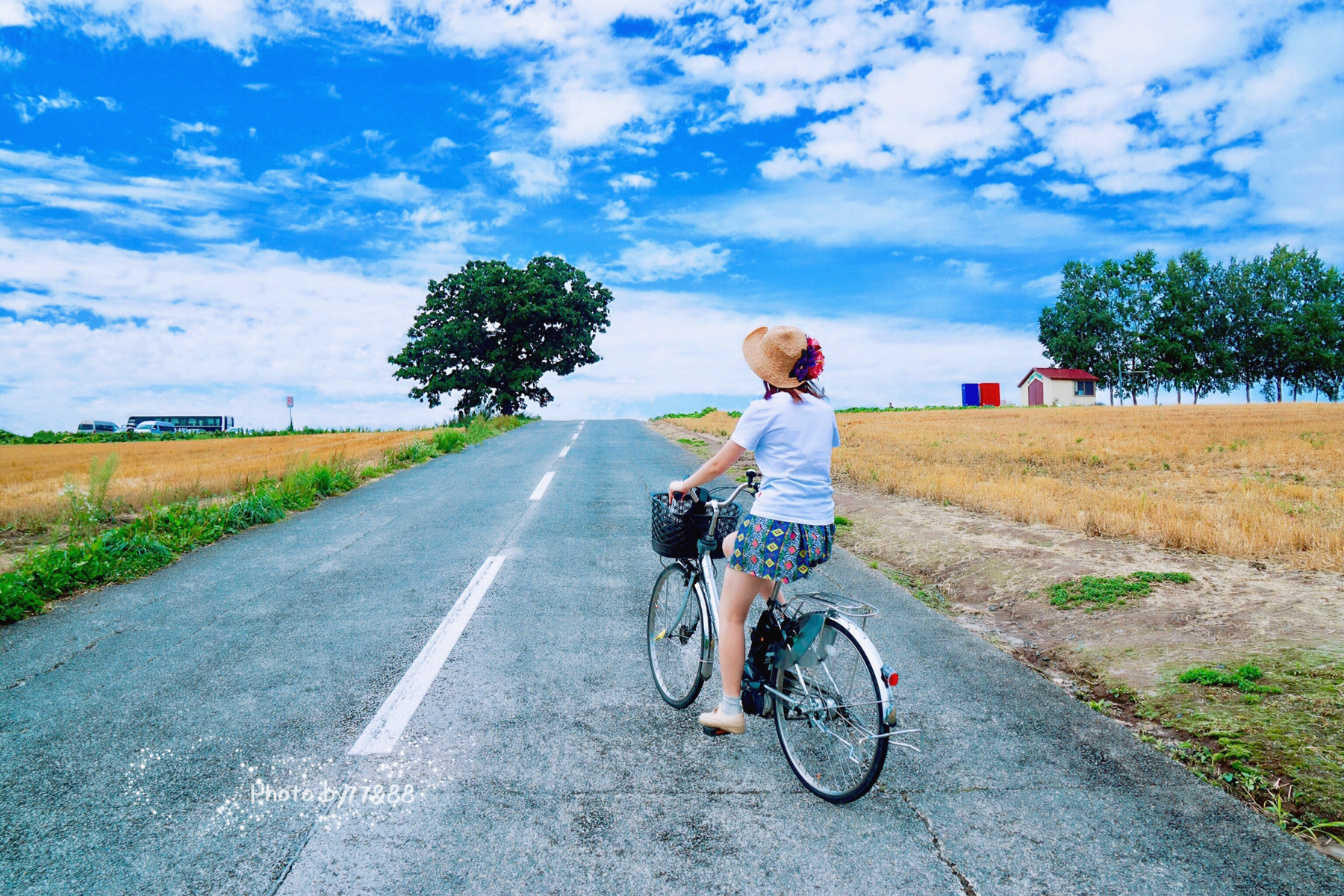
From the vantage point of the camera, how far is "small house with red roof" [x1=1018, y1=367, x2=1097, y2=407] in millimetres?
70625

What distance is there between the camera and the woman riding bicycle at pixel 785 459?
327cm

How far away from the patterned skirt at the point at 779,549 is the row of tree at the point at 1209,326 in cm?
7996

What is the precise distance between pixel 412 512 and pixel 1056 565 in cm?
863

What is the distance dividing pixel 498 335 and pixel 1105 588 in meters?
49.0

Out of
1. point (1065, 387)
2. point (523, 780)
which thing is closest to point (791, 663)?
point (523, 780)

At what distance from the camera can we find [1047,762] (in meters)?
3.56

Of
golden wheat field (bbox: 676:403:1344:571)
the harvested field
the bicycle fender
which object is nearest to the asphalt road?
the harvested field

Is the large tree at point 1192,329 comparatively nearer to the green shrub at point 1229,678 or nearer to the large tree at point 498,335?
the large tree at point 498,335

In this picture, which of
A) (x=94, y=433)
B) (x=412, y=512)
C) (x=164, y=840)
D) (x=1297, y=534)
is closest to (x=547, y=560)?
(x=412, y=512)

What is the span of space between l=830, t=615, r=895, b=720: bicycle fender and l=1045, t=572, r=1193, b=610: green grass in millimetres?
3700

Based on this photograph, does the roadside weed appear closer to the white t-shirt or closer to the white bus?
the white t-shirt

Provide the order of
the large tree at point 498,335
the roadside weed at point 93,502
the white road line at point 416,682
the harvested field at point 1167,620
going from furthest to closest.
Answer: the large tree at point 498,335, the roadside weed at point 93,502, the white road line at point 416,682, the harvested field at point 1167,620

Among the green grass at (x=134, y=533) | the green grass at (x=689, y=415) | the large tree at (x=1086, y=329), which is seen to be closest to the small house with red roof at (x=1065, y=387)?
the large tree at (x=1086, y=329)

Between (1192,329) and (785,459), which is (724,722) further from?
(1192,329)
